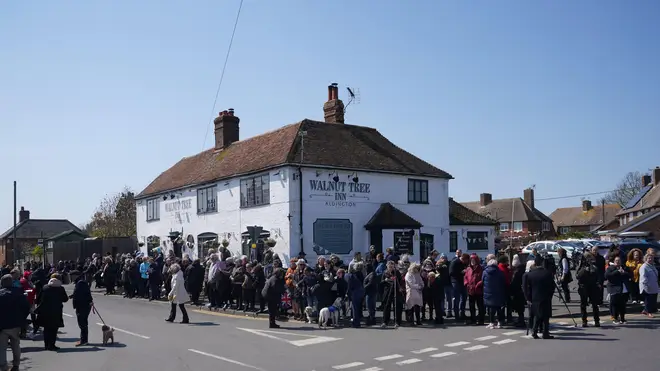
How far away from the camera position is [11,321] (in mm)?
10695

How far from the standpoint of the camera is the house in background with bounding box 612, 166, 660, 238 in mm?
49875

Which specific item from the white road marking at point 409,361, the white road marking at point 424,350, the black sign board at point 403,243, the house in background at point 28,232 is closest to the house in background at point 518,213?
the black sign board at point 403,243

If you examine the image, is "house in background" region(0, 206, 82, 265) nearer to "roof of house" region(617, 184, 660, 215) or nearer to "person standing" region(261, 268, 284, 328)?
"person standing" region(261, 268, 284, 328)

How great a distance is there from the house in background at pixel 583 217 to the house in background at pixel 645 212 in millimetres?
15510

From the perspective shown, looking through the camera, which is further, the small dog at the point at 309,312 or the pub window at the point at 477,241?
the pub window at the point at 477,241

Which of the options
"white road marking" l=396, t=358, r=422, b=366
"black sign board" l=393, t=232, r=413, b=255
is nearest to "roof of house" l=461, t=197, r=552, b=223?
"black sign board" l=393, t=232, r=413, b=255

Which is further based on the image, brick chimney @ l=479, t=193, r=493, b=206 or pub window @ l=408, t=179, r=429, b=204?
brick chimney @ l=479, t=193, r=493, b=206

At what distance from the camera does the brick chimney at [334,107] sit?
108ft

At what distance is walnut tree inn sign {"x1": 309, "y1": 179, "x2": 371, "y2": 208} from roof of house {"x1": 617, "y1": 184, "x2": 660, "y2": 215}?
3931 centimetres

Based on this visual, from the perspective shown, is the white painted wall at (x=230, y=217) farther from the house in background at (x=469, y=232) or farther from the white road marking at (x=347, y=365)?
the white road marking at (x=347, y=365)

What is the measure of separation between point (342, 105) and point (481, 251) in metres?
11.7

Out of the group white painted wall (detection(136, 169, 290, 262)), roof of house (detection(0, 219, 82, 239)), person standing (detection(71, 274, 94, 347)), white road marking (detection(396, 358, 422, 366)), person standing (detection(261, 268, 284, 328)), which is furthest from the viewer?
roof of house (detection(0, 219, 82, 239))

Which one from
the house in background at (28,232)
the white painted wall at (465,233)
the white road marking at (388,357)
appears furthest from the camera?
the house in background at (28,232)

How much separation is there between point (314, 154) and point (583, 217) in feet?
226
